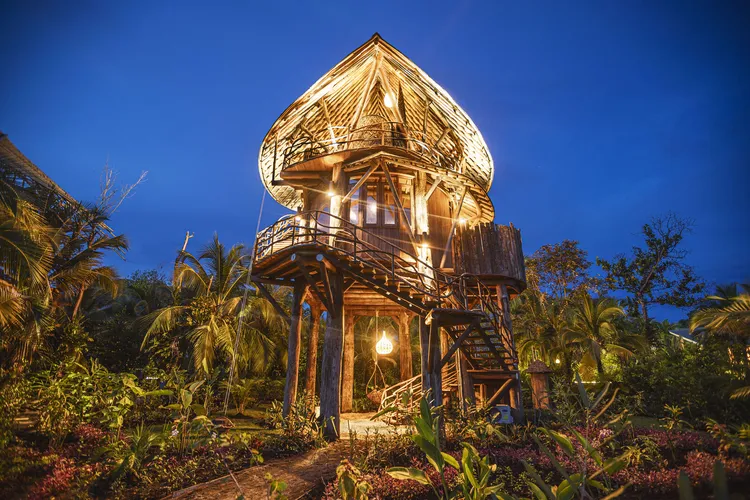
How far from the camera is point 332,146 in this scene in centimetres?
1515

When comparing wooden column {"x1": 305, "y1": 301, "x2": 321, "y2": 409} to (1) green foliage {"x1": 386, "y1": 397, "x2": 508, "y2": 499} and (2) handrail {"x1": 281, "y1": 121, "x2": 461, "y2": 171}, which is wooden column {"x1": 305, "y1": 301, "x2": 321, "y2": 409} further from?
(1) green foliage {"x1": 386, "y1": 397, "x2": 508, "y2": 499}

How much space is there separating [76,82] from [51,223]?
607 ft

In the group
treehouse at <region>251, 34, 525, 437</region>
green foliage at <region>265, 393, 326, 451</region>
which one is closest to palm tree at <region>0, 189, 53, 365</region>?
treehouse at <region>251, 34, 525, 437</region>

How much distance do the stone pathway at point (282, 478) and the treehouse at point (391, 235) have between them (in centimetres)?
167

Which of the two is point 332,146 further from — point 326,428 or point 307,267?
point 326,428

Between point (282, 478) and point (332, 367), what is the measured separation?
3463mm

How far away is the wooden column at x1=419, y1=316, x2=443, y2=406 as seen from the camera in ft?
33.5

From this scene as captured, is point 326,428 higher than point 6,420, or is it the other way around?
point 6,420

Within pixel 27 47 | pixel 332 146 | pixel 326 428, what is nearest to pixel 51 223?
pixel 27 47

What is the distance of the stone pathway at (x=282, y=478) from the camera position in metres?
6.08

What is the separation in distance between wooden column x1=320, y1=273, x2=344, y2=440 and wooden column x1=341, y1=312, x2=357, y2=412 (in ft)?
18.2

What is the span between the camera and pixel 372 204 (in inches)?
556

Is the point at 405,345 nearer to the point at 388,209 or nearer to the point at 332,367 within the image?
the point at 388,209

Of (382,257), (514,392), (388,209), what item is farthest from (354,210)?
(514,392)
